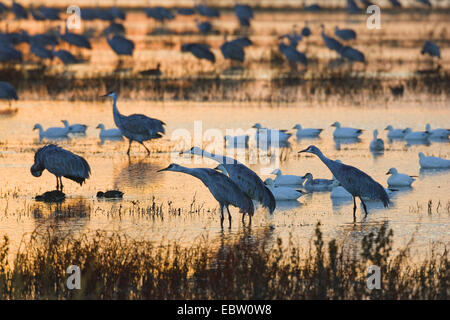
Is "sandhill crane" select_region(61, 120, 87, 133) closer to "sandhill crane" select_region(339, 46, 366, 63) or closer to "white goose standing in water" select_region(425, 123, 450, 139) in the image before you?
"white goose standing in water" select_region(425, 123, 450, 139)

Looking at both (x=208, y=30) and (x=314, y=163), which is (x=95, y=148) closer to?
(x=314, y=163)

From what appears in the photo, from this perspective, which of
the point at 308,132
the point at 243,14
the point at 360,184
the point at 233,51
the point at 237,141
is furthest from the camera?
the point at 243,14

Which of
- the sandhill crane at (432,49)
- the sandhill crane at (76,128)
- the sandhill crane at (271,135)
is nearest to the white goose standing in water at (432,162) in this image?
the sandhill crane at (271,135)

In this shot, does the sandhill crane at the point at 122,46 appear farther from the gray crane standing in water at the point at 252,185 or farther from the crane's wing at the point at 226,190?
the crane's wing at the point at 226,190

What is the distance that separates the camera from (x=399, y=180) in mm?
14805

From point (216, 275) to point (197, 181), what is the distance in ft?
19.8

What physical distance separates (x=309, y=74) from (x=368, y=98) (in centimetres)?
554

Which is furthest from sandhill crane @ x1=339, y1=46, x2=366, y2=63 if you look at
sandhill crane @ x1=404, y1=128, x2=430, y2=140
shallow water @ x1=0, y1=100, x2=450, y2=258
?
sandhill crane @ x1=404, y1=128, x2=430, y2=140

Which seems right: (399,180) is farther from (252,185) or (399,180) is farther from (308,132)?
(308,132)

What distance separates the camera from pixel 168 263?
9.72 metres

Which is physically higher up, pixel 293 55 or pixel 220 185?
pixel 293 55

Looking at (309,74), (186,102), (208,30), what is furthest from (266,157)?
(208,30)

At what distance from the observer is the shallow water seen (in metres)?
12.2

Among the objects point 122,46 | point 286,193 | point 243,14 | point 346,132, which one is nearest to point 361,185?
point 286,193
